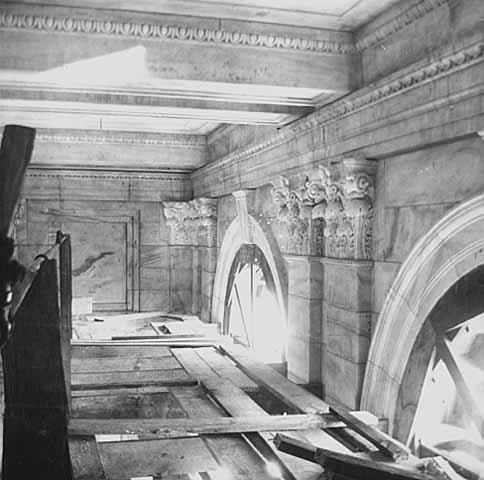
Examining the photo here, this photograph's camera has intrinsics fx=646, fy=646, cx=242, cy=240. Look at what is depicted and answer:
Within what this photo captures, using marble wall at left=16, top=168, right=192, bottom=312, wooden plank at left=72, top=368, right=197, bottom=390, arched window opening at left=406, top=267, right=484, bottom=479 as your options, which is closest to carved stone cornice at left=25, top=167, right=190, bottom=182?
marble wall at left=16, top=168, right=192, bottom=312

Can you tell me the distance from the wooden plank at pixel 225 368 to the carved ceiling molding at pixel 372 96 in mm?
1799

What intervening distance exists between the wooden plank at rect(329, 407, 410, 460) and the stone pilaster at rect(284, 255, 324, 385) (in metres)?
1.37

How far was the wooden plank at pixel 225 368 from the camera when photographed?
13.9ft

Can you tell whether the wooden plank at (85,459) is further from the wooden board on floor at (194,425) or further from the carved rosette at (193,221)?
the carved rosette at (193,221)

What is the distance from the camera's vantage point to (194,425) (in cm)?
314

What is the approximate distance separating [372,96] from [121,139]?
4947 mm

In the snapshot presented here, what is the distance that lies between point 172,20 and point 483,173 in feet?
6.22

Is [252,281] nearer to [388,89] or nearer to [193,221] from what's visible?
[193,221]

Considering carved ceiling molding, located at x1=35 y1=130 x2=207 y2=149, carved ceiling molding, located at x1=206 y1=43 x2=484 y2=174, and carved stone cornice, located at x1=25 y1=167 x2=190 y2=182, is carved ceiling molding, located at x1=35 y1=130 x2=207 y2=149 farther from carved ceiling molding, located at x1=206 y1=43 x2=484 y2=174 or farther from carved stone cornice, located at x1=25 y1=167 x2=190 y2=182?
carved ceiling molding, located at x1=206 y1=43 x2=484 y2=174

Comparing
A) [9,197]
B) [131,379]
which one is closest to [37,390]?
[9,197]

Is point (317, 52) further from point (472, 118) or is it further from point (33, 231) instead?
point (33, 231)

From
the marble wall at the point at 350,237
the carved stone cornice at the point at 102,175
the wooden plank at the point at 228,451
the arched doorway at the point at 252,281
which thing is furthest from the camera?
the carved stone cornice at the point at 102,175

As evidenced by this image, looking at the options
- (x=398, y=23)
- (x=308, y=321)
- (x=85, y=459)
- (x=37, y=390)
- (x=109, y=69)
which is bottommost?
(x=85, y=459)

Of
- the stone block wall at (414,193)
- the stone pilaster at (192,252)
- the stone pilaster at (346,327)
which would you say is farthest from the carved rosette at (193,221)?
the stone block wall at (414,193)
